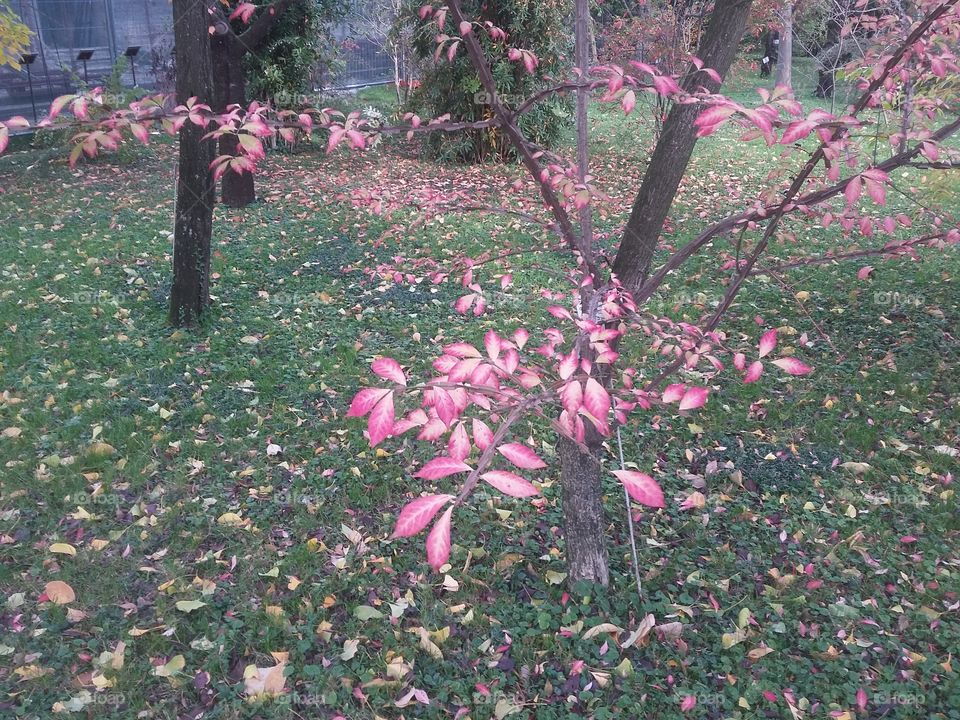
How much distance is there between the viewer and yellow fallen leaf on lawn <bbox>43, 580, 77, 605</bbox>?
2.57 metres

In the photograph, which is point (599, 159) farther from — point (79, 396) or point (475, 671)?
point (475, 671)

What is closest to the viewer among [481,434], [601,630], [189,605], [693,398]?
[481,434]

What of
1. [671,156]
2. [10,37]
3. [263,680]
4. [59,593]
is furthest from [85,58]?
[263,680]

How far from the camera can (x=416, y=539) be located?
9.63ft

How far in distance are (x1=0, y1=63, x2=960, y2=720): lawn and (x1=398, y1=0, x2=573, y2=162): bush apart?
17.5 ft

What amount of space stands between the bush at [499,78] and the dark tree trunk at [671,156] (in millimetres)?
6040

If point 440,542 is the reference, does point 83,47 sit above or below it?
above

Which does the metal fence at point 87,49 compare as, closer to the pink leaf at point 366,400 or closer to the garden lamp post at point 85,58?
the garden lamp post at point 85,58

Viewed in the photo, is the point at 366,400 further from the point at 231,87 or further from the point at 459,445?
the point at 231,87

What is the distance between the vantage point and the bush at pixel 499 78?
934 centimetres

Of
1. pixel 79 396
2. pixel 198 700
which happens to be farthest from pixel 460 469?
pixel 79 396

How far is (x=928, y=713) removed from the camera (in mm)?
2127

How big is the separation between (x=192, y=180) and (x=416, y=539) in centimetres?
288

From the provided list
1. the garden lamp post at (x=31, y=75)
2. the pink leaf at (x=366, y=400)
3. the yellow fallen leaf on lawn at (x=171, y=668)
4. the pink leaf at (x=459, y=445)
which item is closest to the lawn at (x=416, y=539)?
the yellow fallen leaf on lawn at (x=171, y=668)
